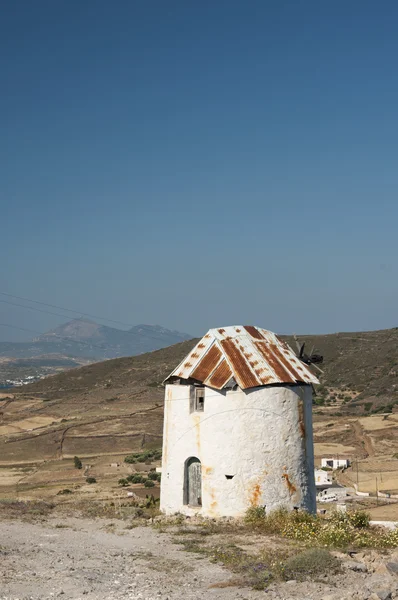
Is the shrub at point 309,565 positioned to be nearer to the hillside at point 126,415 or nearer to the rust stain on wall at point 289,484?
the rust stain on wall at point 289,484

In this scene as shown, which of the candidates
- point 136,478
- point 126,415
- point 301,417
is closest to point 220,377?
point 301,417

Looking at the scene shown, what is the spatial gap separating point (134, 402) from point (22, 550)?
6202cm

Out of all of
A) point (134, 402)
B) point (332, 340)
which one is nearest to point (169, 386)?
point (134, 402)

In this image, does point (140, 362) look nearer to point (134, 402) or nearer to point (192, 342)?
point (192, 342)

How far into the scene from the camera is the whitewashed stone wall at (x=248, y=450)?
18906mm

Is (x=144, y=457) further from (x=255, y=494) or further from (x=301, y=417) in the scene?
(x=255, y=494)

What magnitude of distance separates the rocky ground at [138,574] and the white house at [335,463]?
89.4ft

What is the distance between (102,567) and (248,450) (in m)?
6.74

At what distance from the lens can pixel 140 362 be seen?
108 metres

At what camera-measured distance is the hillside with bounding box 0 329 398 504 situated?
4381cm

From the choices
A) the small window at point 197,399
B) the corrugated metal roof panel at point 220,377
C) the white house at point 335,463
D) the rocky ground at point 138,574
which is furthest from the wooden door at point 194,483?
the white house at point 335,463

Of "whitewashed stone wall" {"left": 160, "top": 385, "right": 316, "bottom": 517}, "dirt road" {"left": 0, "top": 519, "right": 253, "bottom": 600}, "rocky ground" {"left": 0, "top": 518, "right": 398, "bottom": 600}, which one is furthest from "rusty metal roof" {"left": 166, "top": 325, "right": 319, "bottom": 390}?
"rocky ground" {"left": 0, "top": 518, "right": 398, "bottom": 600}

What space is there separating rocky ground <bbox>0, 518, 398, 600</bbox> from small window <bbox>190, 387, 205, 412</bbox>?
14.7 ft

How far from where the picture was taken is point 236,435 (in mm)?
19047
